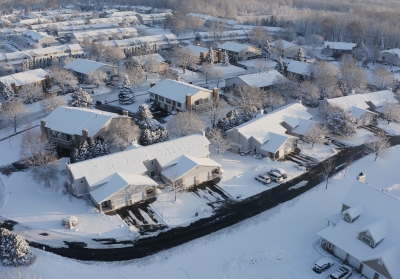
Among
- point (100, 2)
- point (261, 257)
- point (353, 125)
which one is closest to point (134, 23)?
point (100, 2)

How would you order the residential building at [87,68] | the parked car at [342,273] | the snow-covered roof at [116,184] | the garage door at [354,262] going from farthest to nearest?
the residential building at [87,68] → the snow-covered roof at [116,184] → the garage door at [354,262] → the parked car at [342,273]

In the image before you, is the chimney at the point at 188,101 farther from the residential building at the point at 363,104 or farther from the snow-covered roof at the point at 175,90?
the residential building at the point at 363,104

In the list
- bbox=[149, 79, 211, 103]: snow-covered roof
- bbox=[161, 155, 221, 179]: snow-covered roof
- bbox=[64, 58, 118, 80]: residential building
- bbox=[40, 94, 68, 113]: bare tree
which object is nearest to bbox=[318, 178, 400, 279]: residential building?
bbox=[161, 155, 221, 179]: snow-covered roof

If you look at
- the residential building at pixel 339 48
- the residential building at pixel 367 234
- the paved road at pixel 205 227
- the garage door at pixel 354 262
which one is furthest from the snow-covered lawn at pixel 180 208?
the residential building at pixel 339 48

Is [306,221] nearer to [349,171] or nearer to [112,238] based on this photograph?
[349,171]

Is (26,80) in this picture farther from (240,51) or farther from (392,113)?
(392,113)

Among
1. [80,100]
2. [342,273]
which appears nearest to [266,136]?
[342,273]
